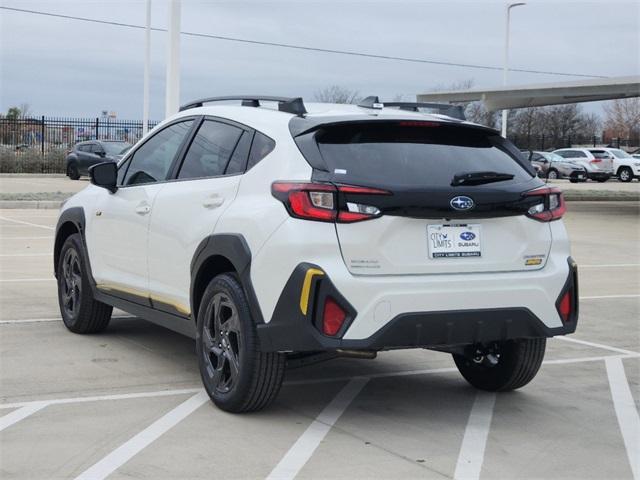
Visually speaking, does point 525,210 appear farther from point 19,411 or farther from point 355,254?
point 19,411

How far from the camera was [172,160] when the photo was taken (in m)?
7.02

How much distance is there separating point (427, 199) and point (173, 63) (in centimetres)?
1791

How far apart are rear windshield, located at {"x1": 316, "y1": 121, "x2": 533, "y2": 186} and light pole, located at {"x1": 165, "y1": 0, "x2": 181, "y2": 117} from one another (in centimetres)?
1686

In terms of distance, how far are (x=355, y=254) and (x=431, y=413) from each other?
129 centimetres

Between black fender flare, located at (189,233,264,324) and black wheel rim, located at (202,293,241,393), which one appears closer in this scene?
black fender flare, located at (189,233,264,324)

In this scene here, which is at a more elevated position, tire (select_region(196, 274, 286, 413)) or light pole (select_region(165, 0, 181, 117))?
light pole (select_region(165, 0, 181, 117))

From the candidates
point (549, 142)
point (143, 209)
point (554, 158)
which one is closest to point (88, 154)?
point (554, 158)

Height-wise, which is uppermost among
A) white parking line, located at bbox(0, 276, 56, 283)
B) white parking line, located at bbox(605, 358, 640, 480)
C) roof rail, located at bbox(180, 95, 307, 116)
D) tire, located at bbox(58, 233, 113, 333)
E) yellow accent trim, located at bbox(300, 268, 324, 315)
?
roof rail, located at bbox(180, 95, 307, 116)

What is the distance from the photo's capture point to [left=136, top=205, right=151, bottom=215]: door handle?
22.9 feet

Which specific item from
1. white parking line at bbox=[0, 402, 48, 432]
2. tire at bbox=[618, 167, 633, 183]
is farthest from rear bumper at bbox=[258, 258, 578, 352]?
tire at bbox=[618, 167, 633, 183]

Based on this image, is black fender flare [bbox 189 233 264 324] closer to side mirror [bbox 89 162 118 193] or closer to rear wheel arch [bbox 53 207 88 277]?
side mirror [bbox 89 162 118 193]

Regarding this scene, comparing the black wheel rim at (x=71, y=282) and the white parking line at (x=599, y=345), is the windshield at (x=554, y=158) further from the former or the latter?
the black wheel rim at (x=71, y=282)

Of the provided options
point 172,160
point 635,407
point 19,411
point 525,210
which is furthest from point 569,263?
point 19,411

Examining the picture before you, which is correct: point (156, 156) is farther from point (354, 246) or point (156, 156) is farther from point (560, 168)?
point (560, 168)
